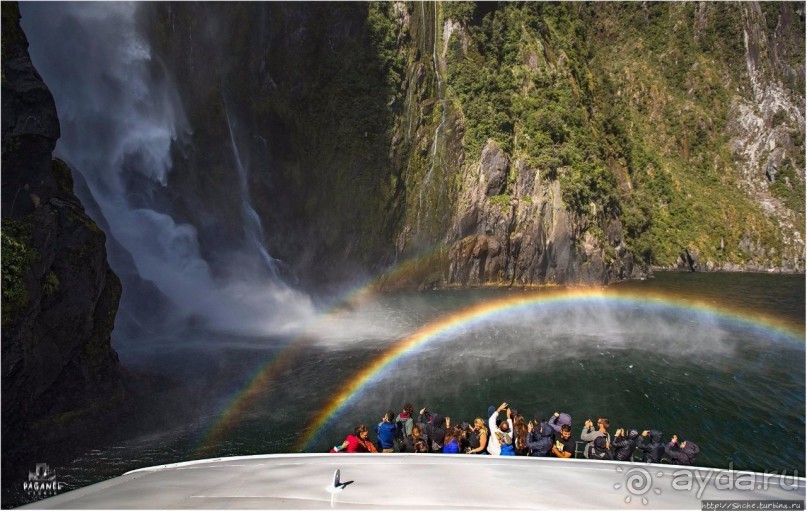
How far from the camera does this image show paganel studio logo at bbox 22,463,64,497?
49.2 ft

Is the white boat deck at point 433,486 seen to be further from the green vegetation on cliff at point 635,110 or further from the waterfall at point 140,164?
the green vegetation on cliff at point 635,110

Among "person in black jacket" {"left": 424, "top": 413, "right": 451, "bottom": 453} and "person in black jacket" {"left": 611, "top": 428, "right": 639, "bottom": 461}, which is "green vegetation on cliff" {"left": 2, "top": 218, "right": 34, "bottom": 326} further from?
"person in black jacket" {"left": 611, "top": 428, "right": 639, "bottom": 461}

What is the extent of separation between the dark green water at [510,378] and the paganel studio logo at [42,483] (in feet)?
1.06

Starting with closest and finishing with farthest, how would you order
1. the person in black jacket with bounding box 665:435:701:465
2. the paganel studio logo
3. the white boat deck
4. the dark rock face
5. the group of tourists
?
the white boat deck < the group of tourists < the person in black jacket with bounding box 665:435:701:465 < the paganel studio logo < the dark rock face

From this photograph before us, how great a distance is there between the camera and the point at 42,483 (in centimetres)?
1560

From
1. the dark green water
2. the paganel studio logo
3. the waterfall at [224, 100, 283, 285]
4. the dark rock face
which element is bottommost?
the paganel studio logo

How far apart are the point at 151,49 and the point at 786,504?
183 feet

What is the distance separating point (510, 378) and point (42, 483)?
1799cm

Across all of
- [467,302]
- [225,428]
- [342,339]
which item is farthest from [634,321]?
[225,428]

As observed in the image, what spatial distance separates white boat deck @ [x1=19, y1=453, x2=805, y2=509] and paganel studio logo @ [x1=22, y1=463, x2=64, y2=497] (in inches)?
372

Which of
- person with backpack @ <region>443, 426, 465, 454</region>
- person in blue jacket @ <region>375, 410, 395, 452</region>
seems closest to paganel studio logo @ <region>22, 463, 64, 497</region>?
person in blue jacket @ <region>375, 410, 395, 452</region>

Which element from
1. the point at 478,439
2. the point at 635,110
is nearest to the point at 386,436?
the point at 478,439

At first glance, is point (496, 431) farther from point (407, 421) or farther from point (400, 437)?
point (400, 437)

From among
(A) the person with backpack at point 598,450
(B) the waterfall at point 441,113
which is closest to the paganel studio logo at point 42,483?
(A) the person with backpack at point 598,450
